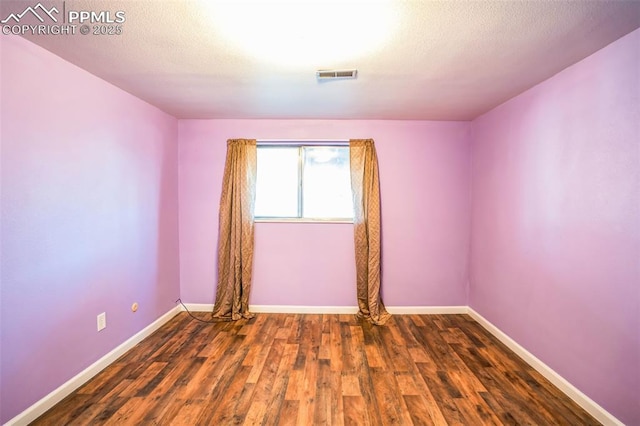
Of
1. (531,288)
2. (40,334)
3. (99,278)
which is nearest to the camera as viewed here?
(40,334)

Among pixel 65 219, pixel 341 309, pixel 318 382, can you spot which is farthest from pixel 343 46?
pixel 341 309

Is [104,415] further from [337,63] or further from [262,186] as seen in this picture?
[337,63]

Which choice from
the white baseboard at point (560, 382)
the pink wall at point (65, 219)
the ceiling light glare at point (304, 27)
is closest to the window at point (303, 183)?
the pink wall at point (65, 219)

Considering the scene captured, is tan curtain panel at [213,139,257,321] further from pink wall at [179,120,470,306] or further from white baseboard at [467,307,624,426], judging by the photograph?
white baseboard at [467,307,624,426]

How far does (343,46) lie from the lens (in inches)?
62.2

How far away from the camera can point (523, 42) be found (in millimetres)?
1518

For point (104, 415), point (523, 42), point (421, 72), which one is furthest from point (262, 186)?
point (523, 42)

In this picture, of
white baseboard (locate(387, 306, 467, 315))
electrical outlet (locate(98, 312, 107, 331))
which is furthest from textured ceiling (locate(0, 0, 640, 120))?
white baseboard (locate(387, 306, 467, 315))

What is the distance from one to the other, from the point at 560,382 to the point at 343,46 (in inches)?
108

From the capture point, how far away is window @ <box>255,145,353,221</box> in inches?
127

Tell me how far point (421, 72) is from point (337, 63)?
622 mm

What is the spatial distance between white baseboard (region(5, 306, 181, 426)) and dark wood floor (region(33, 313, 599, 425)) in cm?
5

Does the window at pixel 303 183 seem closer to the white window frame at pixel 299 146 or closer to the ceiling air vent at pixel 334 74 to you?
the white window frame at pixel 299 146

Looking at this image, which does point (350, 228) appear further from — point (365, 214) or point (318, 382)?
point (318, 382)
